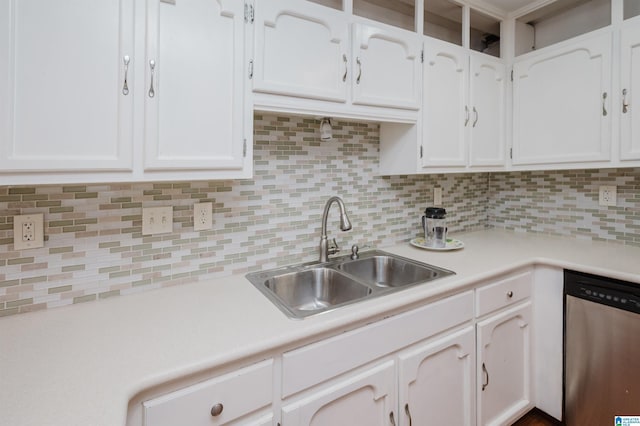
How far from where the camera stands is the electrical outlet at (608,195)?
194 centimetres

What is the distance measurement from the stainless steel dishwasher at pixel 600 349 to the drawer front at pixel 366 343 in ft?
1.95

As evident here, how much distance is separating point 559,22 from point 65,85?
2.74 meters

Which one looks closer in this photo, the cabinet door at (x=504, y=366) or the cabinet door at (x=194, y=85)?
the cabinet door at (x=194, y=85)

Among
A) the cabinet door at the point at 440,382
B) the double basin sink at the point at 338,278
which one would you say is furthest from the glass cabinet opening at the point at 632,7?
the cabinet door at the point at 440,382

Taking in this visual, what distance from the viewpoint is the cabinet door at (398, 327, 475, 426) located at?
1246 mm

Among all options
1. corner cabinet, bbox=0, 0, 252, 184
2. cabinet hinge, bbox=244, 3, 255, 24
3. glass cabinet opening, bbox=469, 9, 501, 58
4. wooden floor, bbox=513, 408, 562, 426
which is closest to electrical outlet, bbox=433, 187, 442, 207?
glass cabinet opening, bbox=469, 9, 501, 58

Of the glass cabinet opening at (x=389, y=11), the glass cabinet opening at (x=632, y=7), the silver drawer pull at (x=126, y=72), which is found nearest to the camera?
the silver drawer pull at (x=126, y=72)

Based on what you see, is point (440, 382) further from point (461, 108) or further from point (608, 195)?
point (608, 195)

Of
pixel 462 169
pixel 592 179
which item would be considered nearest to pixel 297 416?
pixel 462 169

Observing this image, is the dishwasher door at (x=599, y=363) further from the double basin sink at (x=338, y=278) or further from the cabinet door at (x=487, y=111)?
the cabinet door at (x=487, y=111)

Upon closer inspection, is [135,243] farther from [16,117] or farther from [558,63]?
[558,63]

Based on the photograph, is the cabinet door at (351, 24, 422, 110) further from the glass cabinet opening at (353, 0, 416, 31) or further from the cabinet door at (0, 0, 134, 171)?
the cabinet door at (0, 0, 134, 171)

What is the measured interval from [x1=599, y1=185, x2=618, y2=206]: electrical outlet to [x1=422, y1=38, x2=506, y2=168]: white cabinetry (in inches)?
22.8

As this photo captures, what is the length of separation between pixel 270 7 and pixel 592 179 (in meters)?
2.14
